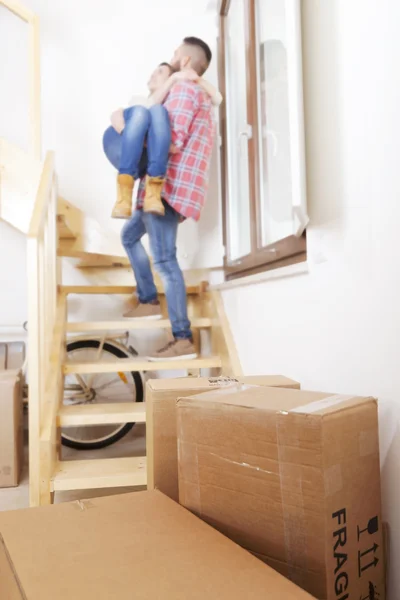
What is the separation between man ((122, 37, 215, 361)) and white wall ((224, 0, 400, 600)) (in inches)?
30.0

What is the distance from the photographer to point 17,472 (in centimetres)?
206

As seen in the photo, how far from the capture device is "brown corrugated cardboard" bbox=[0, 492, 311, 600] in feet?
1.95

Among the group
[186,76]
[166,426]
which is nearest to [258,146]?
[186,76]

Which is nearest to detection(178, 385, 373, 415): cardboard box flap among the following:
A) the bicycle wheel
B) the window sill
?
the window sill

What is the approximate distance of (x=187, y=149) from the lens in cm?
216

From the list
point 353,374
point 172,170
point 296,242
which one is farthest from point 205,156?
point 353,374

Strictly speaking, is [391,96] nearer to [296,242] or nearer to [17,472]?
[296,242]

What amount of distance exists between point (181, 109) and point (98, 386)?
1.63 m

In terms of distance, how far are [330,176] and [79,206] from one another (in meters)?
2.21

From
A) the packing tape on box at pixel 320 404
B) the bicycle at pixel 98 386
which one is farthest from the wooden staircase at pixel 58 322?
the packing tape on box at pixel 320 404

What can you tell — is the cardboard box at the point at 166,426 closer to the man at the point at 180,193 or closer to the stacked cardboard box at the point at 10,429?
the man at the point at 180,193

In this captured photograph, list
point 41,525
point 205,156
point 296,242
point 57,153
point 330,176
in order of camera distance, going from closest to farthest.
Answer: point 41,525
point 330,176
point 296,242
point 205,156
point 57,153

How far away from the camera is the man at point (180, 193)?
2074mm

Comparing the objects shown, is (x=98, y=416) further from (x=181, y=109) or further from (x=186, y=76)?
(x=186, y=76)
